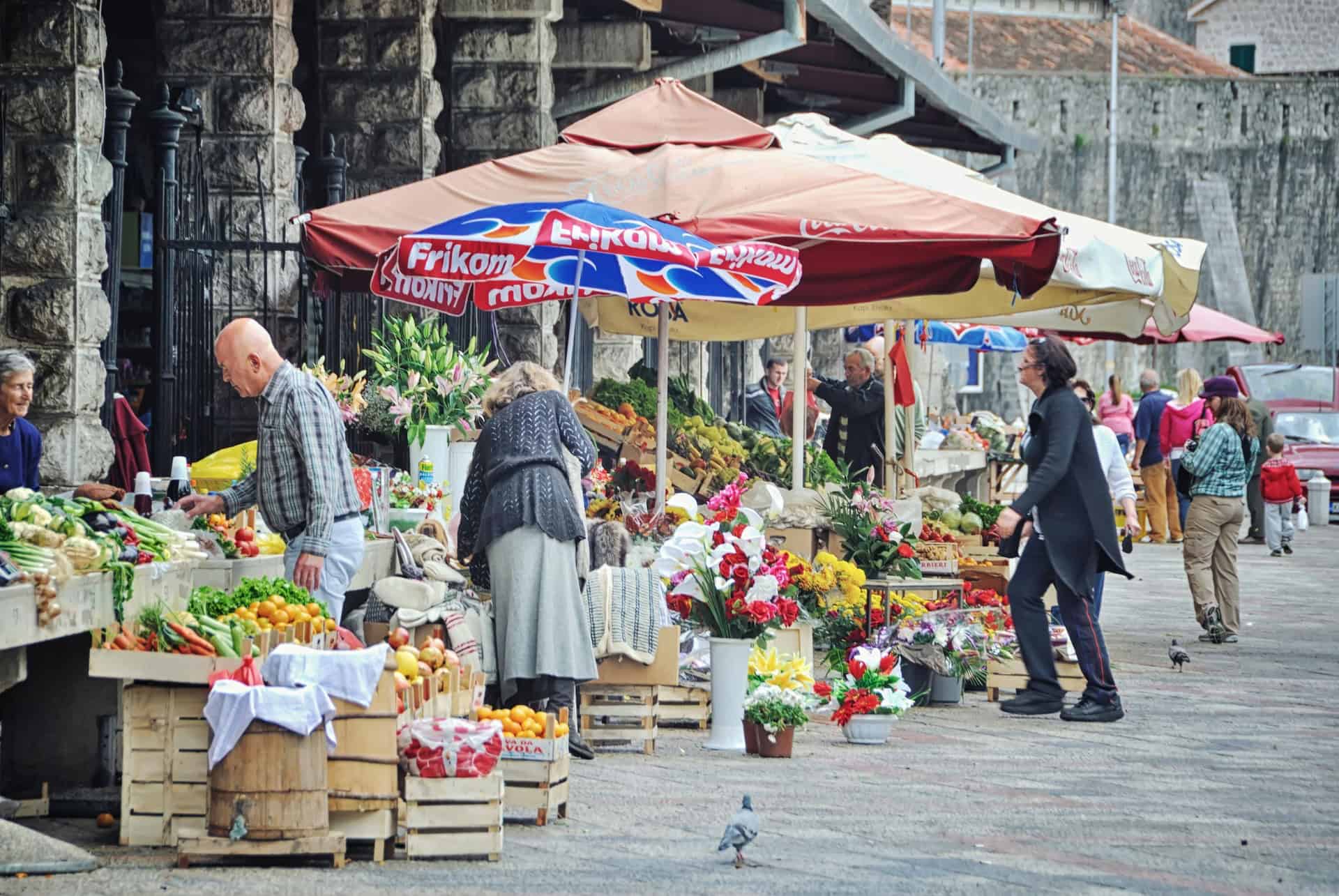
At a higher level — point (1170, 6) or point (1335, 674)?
point (1170, 6)

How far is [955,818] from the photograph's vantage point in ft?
22.0

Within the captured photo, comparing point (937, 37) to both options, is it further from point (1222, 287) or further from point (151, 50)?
point (1222, 287)

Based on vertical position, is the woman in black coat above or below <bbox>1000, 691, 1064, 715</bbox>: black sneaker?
above

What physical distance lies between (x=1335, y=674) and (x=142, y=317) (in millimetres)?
8307

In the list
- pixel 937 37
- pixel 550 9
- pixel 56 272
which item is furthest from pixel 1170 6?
pixel 56 272

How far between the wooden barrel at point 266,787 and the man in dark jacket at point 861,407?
29.2 feet

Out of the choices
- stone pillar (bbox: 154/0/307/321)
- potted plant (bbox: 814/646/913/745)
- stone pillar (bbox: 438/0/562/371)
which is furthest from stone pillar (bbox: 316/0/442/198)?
potted plant (bbox: 814/646/913/745)

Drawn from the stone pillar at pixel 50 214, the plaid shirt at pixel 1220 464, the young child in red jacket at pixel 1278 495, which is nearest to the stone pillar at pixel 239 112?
the stone pillar at pixel 50 214

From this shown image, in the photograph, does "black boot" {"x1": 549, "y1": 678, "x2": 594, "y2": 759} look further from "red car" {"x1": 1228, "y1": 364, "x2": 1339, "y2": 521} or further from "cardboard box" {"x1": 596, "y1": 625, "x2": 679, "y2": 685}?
"red car" {"x1": 1228, "y1": 364, "x2": 1339, "y2": 521}

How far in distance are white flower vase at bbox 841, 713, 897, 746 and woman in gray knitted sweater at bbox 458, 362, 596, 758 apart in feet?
4.15

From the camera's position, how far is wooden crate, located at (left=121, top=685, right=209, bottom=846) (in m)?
6.04

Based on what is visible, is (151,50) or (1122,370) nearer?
(151,50)

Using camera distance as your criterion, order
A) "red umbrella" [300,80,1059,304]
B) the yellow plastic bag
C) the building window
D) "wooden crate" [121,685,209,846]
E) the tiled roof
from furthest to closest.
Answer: the building window < the tiled roof < "red umbrella" [300,80,1059,304] < the yellow plastic bag < "wooden crate" [121,685,209,846]

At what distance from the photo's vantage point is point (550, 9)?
552 inches
